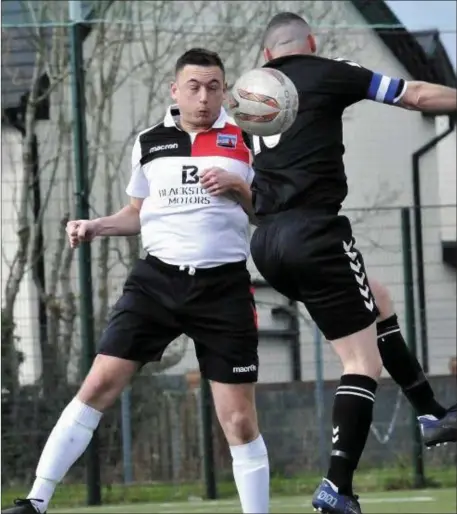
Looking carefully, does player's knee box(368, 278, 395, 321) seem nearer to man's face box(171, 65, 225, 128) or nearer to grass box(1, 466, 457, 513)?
man's face box(171, 65, 225, 128)

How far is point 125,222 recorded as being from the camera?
658cm

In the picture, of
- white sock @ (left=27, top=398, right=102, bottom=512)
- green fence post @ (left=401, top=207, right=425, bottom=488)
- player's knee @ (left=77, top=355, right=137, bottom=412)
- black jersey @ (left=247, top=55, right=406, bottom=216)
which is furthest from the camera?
green fence post @ (left=401, top=207, right=425, bottom=488)

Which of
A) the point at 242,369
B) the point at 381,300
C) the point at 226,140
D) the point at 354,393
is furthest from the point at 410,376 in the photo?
A: the point at 226,140

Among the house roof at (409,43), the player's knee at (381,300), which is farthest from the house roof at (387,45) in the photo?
the player's knee at (381,300)

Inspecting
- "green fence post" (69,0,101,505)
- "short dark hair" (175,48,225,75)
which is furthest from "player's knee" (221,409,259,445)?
"green fence post" (69,0,101,505)

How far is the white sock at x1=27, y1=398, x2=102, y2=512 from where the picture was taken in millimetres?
6168

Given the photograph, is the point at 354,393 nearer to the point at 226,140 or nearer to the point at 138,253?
the point at 226,140

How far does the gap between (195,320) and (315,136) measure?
3.41 ft

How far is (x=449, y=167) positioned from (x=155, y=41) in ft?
8.15

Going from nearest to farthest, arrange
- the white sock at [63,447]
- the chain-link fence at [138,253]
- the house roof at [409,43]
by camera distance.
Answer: the white sock at [63,447]
the chain-link fence at [138,253]
the house roof at [409,43]

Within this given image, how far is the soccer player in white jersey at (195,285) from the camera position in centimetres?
630

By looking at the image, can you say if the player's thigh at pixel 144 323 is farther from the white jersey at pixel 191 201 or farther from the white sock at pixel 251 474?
the white sock at pixel 251 474

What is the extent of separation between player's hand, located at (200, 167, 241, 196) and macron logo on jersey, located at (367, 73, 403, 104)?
847mm

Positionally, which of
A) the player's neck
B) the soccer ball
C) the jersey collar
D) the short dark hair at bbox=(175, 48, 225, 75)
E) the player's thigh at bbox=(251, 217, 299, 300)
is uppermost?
the short dark hair at bbox=(175, 48, 225, 75)
